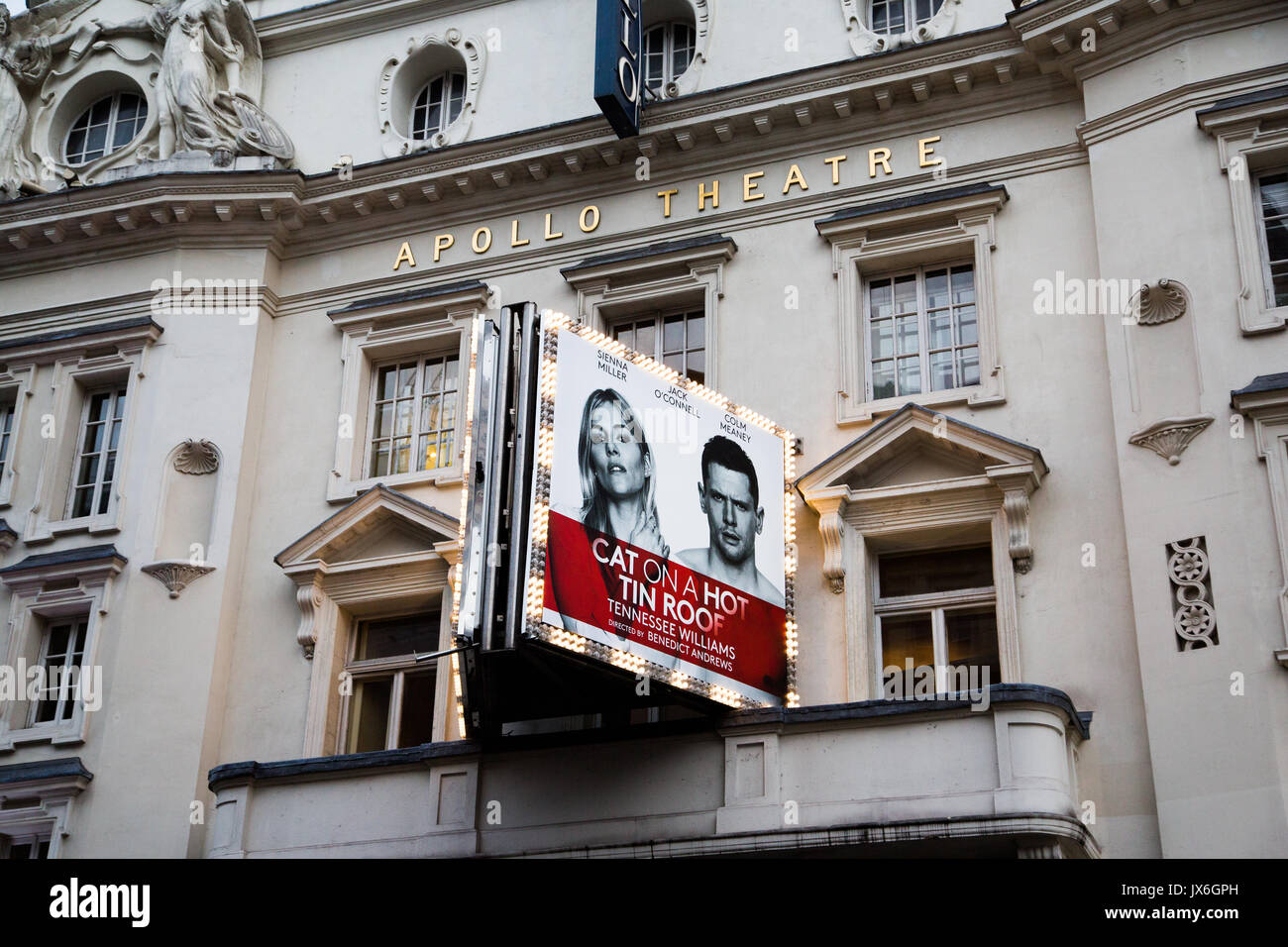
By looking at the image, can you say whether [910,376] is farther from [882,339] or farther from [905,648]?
[905,648]

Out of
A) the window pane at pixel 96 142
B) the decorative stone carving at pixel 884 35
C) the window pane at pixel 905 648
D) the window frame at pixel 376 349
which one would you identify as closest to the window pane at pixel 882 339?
the window pane at pixel 905 648

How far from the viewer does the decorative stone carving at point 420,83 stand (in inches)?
980

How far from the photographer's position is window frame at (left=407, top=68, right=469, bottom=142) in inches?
997

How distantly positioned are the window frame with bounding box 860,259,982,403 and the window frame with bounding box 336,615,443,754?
240 inches

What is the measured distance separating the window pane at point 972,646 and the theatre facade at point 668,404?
2.2 inches

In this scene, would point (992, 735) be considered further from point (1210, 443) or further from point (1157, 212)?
point (1157, 212)

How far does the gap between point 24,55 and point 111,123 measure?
5.53 ft

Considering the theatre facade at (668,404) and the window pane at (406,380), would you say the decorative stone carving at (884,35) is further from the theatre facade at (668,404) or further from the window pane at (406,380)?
the window pane at (406,380)

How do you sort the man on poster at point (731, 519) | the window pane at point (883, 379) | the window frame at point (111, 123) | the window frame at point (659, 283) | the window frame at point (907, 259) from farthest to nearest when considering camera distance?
the window frame at point (111, 123)
the window frame at point (659, 283)
the window pane at point (883, 379)
the window frame at point (907, 259)
the man on poster at point (731, 519)

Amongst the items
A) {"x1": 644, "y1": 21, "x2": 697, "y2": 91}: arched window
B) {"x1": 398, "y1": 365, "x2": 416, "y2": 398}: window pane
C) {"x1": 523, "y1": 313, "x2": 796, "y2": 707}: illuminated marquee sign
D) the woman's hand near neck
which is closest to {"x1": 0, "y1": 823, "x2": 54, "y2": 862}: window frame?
{"x1": 398, "y1": 365, "x2": 416, "y2": 398}: window pane

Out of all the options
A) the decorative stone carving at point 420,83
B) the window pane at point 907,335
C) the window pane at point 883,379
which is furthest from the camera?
the decorative stone carving at point 420,83

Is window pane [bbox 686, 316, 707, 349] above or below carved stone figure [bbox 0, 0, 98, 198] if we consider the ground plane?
below

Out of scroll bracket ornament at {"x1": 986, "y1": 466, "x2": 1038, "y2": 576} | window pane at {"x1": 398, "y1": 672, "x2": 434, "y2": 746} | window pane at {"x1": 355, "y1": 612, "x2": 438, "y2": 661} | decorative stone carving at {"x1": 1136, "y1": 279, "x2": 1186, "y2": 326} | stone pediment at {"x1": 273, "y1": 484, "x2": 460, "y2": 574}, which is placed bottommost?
window pane at {"x1": 398, "y1": 672, "x2": 434, "y2": 746}

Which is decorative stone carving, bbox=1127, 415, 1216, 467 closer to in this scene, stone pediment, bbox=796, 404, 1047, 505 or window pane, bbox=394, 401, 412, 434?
stone pediment, bbox=796, 404, 1047, 505
